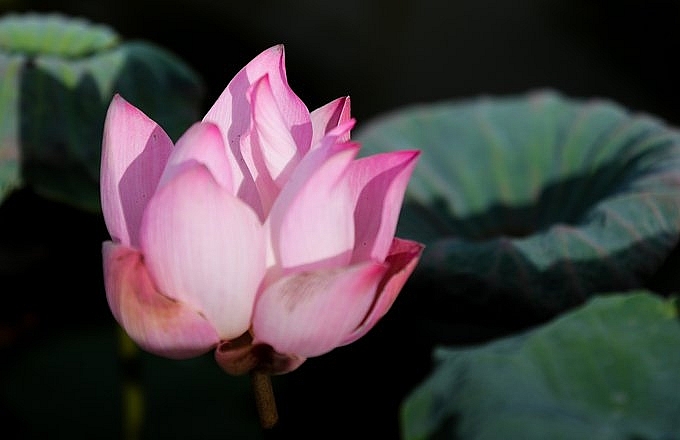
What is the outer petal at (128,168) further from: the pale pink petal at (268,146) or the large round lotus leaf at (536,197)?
the large round lotus leaf at (536,197)

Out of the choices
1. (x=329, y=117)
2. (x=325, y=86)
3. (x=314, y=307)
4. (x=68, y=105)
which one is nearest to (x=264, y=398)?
(x=314, y=307)

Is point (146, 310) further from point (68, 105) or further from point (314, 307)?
point (68, 105)

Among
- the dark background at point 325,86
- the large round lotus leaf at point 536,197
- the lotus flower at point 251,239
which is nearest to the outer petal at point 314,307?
the lotus flower at point 251,239

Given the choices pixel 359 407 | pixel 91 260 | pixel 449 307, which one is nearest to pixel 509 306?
pixel 449 307

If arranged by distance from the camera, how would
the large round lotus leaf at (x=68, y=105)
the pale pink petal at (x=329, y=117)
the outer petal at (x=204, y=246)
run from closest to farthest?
the outer petal at (x=204, y=246), the pale pink petal at (x=329, y=117), the large round lotus leaf at (x=68, y=105)

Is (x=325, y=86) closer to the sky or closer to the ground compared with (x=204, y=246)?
closer to the ground

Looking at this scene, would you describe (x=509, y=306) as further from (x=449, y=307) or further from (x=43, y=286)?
(x=43, y=286)

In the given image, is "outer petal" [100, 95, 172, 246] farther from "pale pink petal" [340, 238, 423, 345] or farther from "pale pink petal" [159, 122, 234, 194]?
"pale pink petal" [340, 238, 423, 345]
